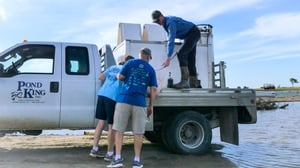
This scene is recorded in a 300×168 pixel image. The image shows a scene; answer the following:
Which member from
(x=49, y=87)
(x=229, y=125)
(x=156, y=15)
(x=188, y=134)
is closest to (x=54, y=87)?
(x=49, y=87)

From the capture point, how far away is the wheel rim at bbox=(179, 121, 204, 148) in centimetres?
786

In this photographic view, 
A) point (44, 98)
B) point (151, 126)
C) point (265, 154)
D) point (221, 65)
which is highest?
point (221, 65)

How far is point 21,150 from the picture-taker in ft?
25.7

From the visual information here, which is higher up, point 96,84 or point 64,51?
point 64,51

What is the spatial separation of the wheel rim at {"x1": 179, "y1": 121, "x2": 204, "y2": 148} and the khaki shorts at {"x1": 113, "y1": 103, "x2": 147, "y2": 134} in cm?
185

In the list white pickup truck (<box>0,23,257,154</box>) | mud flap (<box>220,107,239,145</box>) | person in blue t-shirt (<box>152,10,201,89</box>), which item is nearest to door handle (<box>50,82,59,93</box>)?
white pickup truck (<box>0,23,257,154</box>)

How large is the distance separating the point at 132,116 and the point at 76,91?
1514mm

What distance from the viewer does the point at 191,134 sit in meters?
8.01

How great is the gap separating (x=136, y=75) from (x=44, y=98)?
6.34 ft

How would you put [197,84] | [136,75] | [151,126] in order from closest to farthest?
1. [136,75]
2. [151,126]
3. [197,84]

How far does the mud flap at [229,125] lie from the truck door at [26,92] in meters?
3.35

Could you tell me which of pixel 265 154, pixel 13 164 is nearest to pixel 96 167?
pixel 13 164

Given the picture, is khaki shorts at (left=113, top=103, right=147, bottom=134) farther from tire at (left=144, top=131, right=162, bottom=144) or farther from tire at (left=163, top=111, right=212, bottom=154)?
tire at (left=144, top=131, right=162, bottom=144)

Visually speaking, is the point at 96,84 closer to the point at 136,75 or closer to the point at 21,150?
the point at 136,75
